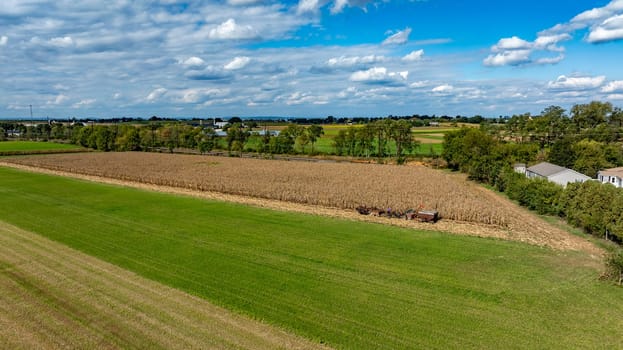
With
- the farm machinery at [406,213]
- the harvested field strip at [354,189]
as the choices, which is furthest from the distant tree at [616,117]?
the farm machinery at [406,213]

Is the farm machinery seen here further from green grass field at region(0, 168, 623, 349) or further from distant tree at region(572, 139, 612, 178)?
distant tree at region(572, 139, 612, 178)

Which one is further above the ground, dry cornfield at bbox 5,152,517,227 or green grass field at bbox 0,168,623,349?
dry cornfield at bbox 5,152,517,227

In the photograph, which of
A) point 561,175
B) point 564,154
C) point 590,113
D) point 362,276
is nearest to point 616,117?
point 590,113

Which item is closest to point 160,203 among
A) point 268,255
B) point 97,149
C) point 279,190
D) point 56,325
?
point 279,190

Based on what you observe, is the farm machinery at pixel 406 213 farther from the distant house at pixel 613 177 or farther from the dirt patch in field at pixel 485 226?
the distant house at pixel 613 177

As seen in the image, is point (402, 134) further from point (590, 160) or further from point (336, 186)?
point (336, 186)

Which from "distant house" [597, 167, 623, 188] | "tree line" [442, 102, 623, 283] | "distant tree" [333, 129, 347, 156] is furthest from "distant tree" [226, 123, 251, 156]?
"distant house" [597, 167, 623, 188]
